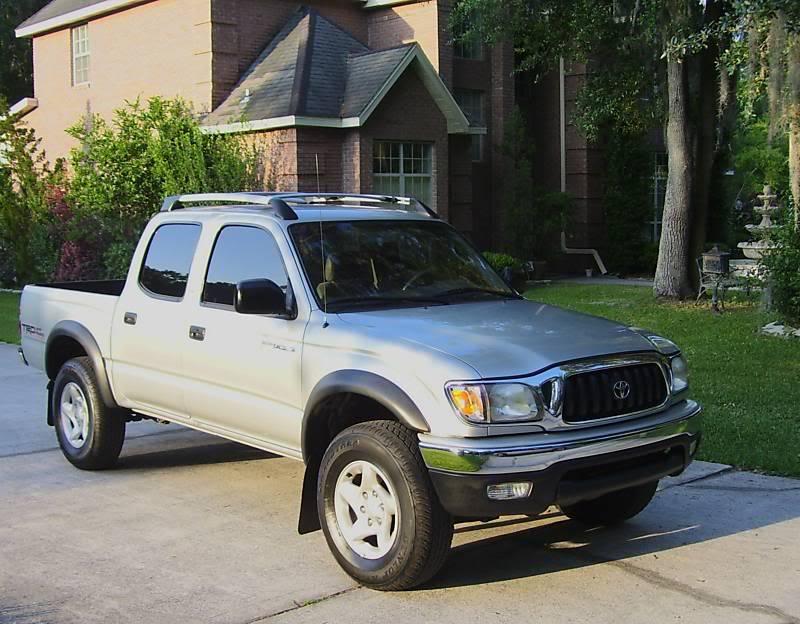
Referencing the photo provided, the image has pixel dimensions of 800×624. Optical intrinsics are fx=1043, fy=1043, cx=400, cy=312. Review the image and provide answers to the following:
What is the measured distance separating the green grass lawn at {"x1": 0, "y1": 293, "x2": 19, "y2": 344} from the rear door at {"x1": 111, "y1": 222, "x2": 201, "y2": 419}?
8.53 m

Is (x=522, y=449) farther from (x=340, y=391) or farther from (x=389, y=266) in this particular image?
(x=389, y=266)

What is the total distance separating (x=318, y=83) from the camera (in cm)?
2070

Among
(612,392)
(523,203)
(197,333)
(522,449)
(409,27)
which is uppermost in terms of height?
(409,27)

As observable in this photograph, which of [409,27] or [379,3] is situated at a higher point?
[379,3]

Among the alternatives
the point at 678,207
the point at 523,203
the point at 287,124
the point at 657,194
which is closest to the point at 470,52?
the point at 523,203

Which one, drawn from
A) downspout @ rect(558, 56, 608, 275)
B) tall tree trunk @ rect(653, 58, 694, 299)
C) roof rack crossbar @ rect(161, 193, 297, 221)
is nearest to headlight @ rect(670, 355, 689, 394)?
roof rack crossbar @ rect(161, 193, 297, 221)

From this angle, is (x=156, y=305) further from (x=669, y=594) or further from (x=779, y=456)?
(x=779, y=456)

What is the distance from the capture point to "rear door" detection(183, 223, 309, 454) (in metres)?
5.88

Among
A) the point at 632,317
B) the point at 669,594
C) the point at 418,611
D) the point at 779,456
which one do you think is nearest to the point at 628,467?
the point at 669,594

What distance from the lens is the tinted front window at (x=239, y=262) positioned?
246 inches

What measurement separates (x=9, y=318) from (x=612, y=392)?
1527 cm

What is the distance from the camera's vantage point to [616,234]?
87.0 feet

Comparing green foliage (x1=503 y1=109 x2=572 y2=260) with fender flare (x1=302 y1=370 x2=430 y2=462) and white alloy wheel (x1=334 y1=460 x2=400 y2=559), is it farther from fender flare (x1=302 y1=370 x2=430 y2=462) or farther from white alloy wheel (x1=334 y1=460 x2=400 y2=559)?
white alloy wheel (x1=334 y1=460 x2=400 y2=559)

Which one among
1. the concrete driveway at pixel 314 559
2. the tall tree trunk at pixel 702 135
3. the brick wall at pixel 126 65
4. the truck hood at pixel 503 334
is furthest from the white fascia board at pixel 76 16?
the truck hood at pixel 503 334
